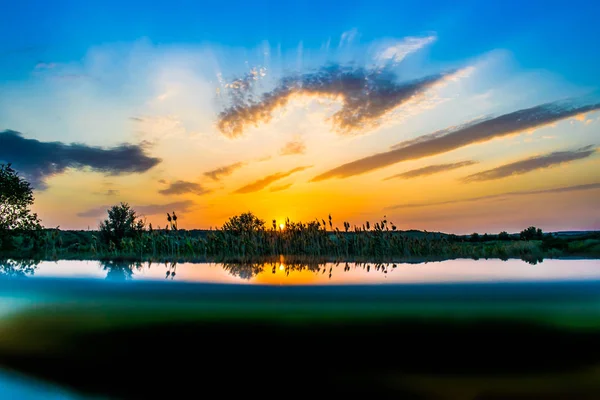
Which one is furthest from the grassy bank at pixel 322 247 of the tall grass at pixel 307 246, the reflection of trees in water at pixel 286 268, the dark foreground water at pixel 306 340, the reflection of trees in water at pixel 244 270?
the dark foreground water at pixel 306 340

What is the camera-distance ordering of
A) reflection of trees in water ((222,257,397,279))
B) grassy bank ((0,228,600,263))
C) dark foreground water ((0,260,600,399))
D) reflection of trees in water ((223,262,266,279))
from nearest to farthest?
dark foreground water ((0,260,600,399)) < reflection of trees in water ((223,262,266,279)) < reflection of trees in water ((222,257,397,279)) < grassy bank ((0,228,600,263))

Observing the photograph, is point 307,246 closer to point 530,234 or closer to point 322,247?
point 322,247

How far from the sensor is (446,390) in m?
3.53

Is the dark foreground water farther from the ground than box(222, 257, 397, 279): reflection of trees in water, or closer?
closer

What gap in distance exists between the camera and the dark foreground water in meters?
3.64

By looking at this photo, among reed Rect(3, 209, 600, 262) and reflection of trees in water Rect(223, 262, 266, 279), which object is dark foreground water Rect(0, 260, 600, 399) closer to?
reflection of trees in water Rect(223, 262, 266, 279)

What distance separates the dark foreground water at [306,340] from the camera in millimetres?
3639

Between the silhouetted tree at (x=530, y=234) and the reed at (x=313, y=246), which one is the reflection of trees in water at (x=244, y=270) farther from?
the silhouetted tree at (x=530, y=234)

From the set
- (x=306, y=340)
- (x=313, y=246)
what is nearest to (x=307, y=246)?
(x=313, y=246)

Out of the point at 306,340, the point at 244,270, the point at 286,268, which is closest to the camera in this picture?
the point at 306,340

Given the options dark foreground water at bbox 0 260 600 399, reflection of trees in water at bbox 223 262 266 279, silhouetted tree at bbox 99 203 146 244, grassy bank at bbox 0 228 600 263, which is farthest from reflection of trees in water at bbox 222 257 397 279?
silhouetted tree at bbox 99 203 146 244

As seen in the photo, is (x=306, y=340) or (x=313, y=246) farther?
(x=313, y=246)

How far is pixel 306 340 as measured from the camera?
427 cm

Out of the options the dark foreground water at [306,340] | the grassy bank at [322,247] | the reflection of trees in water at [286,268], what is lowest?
the dark foreground water at [306,340]
